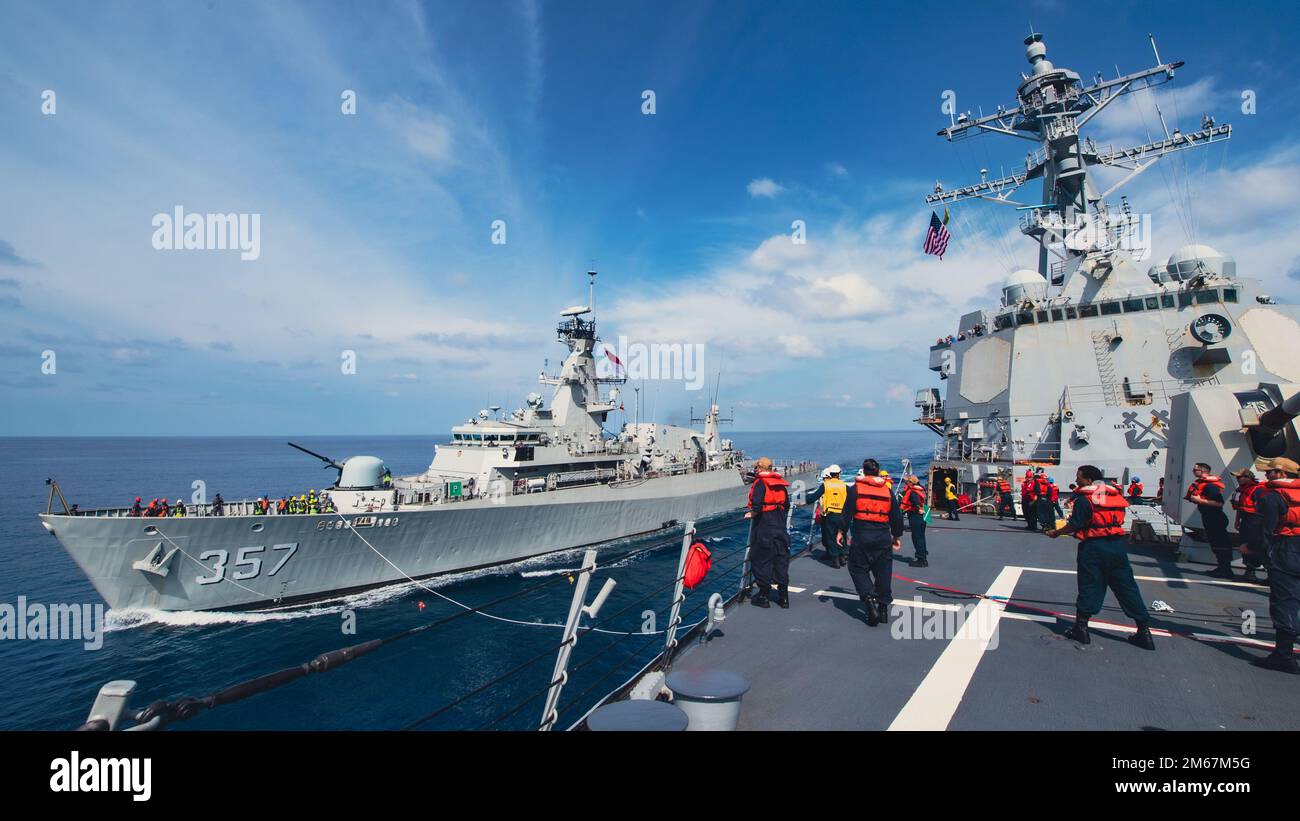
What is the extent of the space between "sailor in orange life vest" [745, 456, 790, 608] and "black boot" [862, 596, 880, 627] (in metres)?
0.88

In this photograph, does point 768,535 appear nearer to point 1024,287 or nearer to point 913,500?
point 913,500

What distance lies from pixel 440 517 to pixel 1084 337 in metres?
23.9

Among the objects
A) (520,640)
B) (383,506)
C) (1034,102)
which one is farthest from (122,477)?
(1034,102)

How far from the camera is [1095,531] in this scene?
5.05 meters

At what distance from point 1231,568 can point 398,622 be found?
1895cm

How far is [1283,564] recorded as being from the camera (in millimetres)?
4621

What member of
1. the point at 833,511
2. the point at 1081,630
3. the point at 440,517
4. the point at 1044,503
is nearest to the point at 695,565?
the point at 1081,630

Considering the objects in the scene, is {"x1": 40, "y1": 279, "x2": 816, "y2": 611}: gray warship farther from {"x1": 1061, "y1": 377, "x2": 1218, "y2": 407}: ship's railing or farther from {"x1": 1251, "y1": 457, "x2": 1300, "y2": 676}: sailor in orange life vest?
{"x1": 1251, "y1": 457, "x2": 1300, "y2": 676}: sailor in orange life vest

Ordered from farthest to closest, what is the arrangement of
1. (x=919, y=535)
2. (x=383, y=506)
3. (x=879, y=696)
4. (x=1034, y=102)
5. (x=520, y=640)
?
(x=1034, y=102) < (x=383, y=506) < (x=520, y=640) < (x=919, y=535) < (x=879, y=696)

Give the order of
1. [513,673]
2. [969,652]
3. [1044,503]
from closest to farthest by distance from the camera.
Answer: [513,673] < [969,652] < [1044,503]

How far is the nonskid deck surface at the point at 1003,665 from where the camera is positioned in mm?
3738

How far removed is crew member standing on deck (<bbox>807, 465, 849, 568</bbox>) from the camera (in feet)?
25.5
